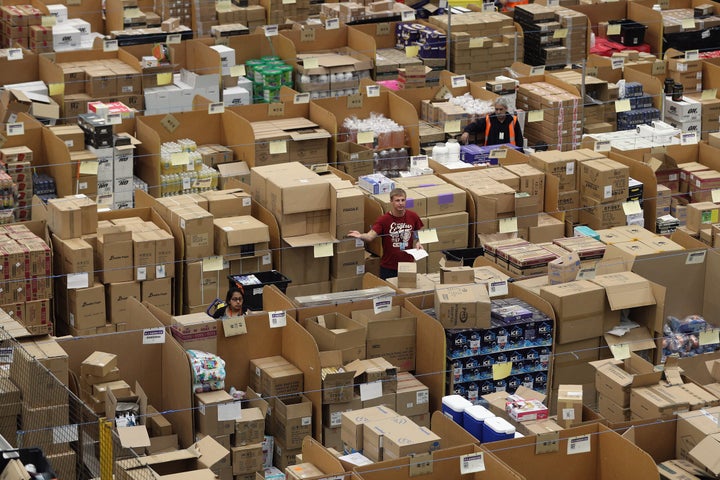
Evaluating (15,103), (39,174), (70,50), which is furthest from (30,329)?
(70,50)

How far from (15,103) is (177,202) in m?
3.61

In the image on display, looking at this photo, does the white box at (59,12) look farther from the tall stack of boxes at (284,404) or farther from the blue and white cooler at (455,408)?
the blue and white cooler at (455,408)

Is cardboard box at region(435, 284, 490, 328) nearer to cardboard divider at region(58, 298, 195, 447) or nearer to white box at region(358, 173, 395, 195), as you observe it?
cardboard divider at region(58, 298, 195, 447)

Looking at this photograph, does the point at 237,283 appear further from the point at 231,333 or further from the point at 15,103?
the point at 15,103

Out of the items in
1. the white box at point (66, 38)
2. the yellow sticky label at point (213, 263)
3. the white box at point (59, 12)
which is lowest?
the yellow sticky label at point (213, 263)

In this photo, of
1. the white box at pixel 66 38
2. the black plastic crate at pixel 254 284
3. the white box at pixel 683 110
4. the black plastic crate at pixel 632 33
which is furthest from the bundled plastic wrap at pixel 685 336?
the white box at pixel 66 38

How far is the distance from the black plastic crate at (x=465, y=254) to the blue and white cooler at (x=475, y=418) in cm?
312

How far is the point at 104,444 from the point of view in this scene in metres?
9.65

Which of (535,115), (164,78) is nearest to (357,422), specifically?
(535,115)

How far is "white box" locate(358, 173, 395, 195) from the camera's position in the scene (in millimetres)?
14906

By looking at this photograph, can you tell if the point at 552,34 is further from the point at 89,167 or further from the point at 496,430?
the point at 496,430

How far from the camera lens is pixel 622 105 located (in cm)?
1809

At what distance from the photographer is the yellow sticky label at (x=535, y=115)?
17.6m

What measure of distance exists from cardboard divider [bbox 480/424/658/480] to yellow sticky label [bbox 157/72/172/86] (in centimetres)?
945
